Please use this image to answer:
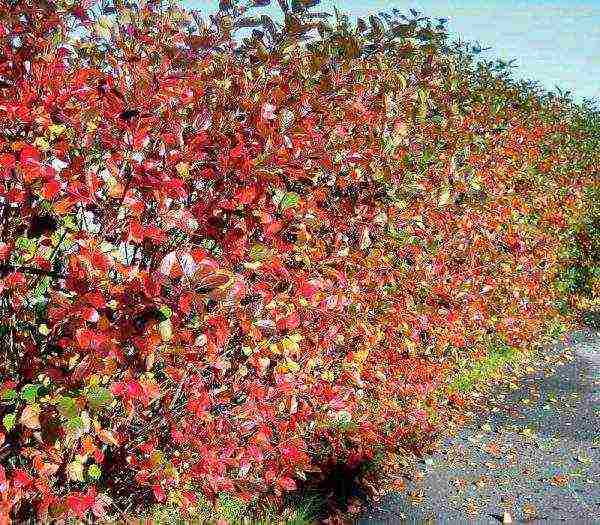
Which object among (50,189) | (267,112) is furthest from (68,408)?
(267,112)

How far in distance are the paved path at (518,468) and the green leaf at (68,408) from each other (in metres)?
2.44

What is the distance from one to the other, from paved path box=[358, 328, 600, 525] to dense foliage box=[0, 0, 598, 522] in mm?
530

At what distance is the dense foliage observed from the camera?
2.43 meters

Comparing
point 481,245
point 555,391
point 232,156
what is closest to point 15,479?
point 232,156

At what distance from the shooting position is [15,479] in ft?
8.39

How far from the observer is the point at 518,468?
5.28 m

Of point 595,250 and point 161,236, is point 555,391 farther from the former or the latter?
point 161,236

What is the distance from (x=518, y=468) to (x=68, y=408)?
3.73 metres

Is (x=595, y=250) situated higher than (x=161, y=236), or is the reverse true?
(x=161, y=236)

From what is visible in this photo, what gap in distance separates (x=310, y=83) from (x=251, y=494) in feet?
6.42

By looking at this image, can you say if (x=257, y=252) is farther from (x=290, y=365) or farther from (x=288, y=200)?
(x=290, y=365)

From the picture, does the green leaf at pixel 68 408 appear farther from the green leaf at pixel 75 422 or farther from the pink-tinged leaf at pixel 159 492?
the pink-tinged leaf at pixel 159 492

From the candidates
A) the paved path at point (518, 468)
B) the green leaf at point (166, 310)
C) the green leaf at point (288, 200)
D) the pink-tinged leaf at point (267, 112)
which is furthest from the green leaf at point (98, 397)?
the paved path at point (518, 468)

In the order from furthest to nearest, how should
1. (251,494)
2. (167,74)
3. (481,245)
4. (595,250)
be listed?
1. (595,250)
2. (481,245)
3. (251,494)
4. (167,74)
